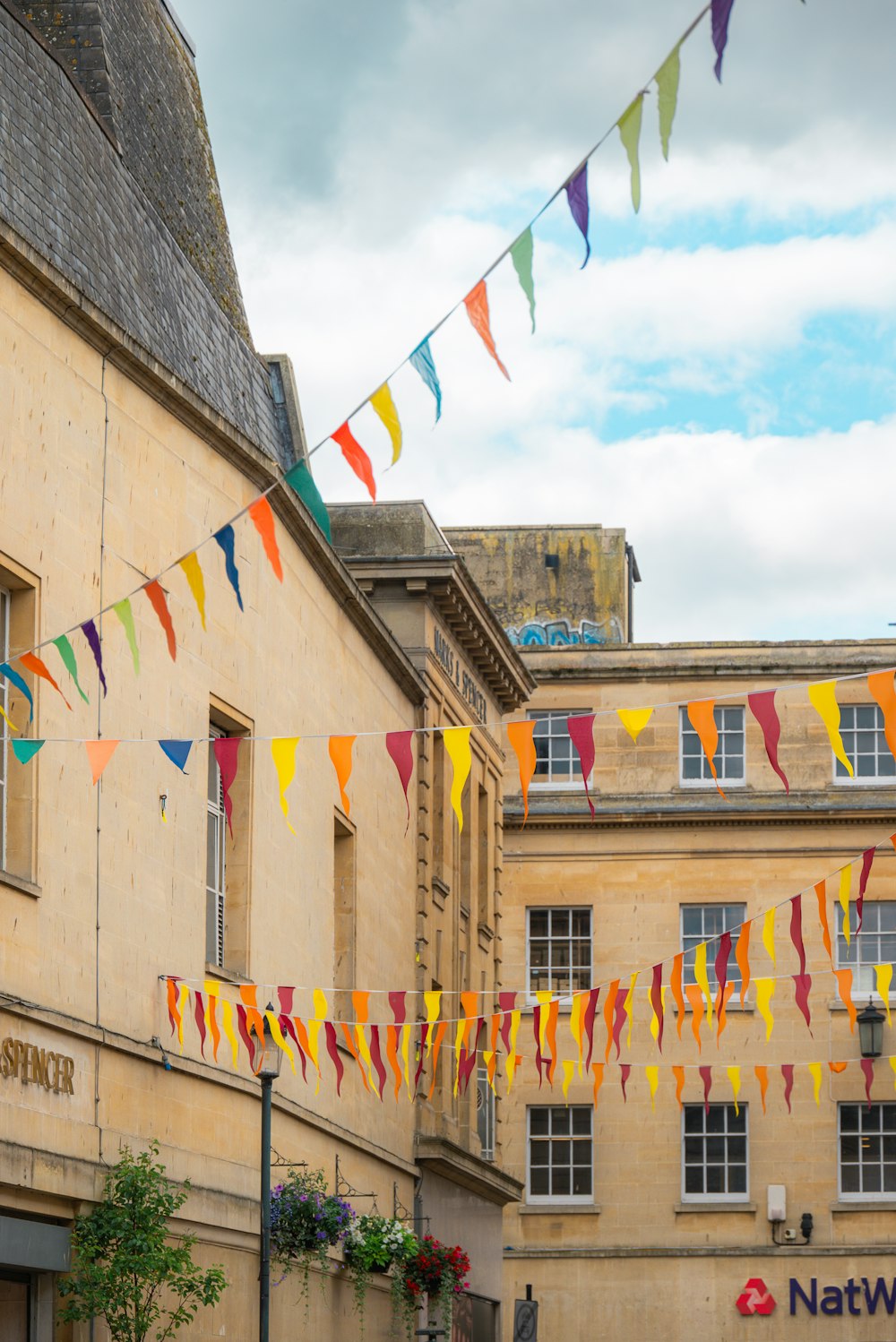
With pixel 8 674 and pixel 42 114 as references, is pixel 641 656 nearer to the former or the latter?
pixel 42 114

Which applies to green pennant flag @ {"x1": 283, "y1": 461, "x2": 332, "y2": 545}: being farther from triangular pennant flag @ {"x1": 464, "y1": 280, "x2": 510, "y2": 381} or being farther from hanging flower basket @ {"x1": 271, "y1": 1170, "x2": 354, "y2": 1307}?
hanging flower basket @ {"x1": 271, "y1": 1170, "x2": 354, "y2": 1307}

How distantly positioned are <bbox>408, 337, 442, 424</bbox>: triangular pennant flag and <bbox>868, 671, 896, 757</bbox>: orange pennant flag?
116 inches

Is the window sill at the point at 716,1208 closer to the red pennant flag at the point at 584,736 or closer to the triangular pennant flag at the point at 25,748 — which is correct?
the red pennant flag at the point at 584,736

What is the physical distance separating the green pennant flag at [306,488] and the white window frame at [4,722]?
352 centimetres

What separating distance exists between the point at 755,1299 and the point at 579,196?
1119 inches

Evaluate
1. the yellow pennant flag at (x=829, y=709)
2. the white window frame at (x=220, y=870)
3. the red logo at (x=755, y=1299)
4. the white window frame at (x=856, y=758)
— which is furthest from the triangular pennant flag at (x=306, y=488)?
the red logo at (x=755, y=1299)

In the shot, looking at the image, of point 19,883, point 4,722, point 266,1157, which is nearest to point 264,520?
point 4,722

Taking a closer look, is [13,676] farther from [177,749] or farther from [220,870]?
[220,870]

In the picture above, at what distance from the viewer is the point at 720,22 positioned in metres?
8.73

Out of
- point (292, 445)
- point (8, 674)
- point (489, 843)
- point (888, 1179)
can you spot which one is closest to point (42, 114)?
point (8, 674)

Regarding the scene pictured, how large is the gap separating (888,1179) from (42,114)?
25.3 meters

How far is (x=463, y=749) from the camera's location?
1298 centimetres

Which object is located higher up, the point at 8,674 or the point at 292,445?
the point at 292,445

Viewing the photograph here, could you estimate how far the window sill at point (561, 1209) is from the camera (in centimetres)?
3581
